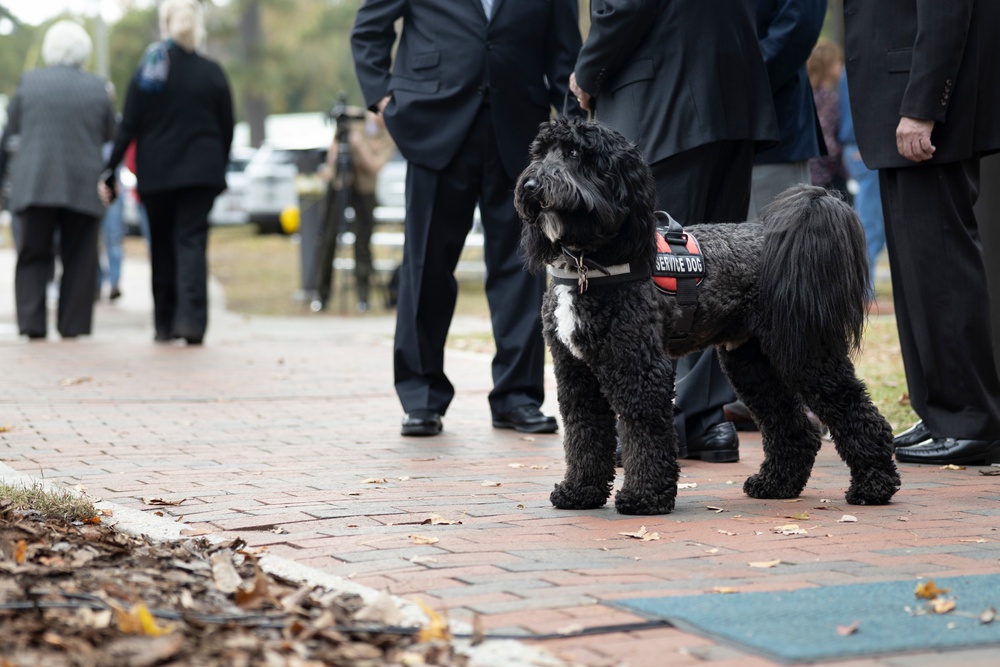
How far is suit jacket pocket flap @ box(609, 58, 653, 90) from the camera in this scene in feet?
18.4

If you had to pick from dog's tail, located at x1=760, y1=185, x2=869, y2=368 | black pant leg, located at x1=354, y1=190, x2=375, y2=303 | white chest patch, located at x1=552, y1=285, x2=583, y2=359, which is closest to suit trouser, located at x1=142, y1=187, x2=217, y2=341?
black pant leg, located at x1=354, y1=190, x2=375, y2=303

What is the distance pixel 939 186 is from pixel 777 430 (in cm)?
142

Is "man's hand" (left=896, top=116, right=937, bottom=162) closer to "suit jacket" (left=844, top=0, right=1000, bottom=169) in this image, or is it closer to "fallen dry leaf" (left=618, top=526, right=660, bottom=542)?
"suit jacket" (left=844, top=0, right=1000, bottom=169)

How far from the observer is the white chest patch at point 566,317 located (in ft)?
15.3

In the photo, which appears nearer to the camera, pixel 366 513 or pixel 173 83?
pixel 366 513

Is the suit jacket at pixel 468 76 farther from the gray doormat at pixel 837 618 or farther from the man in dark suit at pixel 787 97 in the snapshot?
the gray doormat at pixel 837 618

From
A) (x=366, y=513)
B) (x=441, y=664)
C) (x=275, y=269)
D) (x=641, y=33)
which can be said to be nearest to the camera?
(x=441, y=664)

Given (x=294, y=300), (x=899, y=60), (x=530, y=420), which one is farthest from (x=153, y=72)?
(x=899, y=60)

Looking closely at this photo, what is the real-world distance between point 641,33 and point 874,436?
1.89 metres

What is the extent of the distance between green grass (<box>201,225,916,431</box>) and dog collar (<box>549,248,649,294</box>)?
1095mm

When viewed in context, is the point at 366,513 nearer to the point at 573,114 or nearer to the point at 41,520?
the point at 41,520

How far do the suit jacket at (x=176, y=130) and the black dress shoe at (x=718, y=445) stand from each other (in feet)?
20.2

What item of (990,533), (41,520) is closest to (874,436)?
(990,533)

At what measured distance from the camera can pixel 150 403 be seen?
7.69 m
